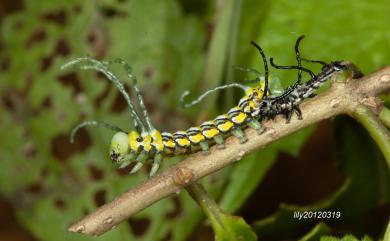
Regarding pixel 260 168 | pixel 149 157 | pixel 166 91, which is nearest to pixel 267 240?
pixel 260 168

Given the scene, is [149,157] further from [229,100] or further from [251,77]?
[229,100]

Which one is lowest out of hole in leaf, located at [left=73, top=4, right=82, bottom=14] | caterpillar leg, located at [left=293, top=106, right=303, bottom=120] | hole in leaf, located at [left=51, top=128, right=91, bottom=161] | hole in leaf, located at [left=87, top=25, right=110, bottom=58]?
caterpillar leg, located at [left=293, top=106, right=303, bottom=120]

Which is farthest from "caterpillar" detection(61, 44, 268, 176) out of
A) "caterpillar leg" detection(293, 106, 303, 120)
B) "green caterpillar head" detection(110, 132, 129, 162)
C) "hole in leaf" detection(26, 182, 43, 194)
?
"hole in leaf" detection(26, 182, 43, 194)

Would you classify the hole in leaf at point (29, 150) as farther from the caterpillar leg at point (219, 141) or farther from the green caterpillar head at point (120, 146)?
the caterpillar leg at point (219, 141)

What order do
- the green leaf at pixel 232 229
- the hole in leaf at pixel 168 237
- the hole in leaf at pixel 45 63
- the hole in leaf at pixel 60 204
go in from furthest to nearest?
the hole in leaf at pixel 45 63 < the hole in leaf at pixel 60 204 < the hole in leaf at pixel 168 237 < the green leaf at pixel 232 229

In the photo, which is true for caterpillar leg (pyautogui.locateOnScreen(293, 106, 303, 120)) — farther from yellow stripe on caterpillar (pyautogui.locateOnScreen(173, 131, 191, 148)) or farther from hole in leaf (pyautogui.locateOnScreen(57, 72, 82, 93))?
hole in leaf (pyautogui.locateOnScreen(57, 72, 82, 93))


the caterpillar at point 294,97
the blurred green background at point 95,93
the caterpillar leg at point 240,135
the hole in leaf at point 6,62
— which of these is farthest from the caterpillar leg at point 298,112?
the hole in leaf at point 6,62
